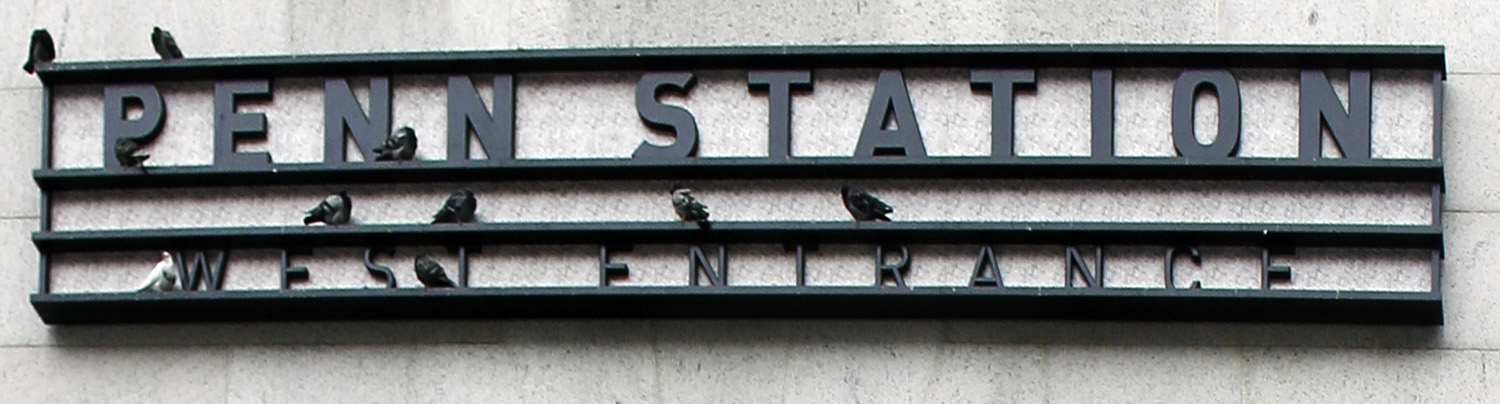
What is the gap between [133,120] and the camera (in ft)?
34.2

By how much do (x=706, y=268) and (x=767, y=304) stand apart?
0.35 m

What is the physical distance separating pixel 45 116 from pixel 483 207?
2.39 meters

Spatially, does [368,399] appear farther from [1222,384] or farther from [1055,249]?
A: [1222,384]

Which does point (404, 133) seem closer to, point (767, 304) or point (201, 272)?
point (201, 272)

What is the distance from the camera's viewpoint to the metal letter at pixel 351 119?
33.5ft

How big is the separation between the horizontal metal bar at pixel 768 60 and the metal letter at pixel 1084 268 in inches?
38.0

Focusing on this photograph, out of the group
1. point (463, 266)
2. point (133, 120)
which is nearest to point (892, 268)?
point (463, 266)

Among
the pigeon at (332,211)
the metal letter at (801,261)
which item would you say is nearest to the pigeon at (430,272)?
the pigeon at (332,211)

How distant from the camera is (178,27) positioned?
1069 cm

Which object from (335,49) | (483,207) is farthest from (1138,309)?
(335,49)

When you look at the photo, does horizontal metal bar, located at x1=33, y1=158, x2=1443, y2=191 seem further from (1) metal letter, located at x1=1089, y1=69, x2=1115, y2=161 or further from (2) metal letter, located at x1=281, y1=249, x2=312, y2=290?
(2) metal letter, located at x1=281, y1=249, x2=312, y2=290

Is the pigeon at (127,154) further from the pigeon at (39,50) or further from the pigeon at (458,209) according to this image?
the pigeon at (458,209)

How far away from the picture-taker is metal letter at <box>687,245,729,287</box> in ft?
32.4

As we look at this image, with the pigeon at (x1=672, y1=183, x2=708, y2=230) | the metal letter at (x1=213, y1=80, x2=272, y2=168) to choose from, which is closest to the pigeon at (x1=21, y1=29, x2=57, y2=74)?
the metal letter at (x1=213, y1=80, x2=272, y2=168)
